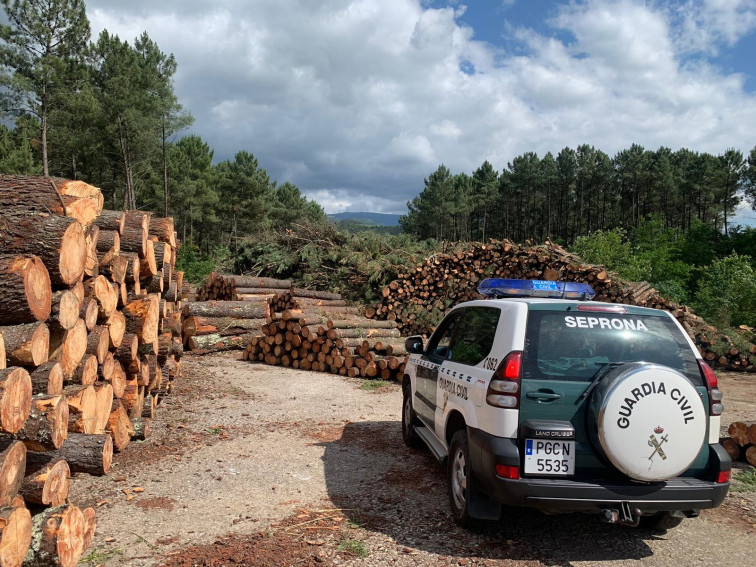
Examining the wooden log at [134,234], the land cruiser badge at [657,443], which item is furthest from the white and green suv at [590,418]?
the wooden log at [134,234]

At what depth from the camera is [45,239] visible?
416cm

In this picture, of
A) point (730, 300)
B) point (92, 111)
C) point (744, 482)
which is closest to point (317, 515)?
point (744, 482)

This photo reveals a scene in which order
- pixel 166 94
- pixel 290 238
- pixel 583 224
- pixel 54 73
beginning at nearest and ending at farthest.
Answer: pixel 290 238 < pixel 54 73 < pixel 166 94 < pixel 583 224

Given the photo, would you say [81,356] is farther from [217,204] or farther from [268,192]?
[268,192]

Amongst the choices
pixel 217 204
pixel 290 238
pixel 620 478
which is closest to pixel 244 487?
pixel 620 478

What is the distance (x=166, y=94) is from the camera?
117 ft

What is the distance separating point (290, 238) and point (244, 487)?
1489 cm

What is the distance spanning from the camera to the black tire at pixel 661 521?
401 centimetres

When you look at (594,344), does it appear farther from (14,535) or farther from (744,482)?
(14,535)

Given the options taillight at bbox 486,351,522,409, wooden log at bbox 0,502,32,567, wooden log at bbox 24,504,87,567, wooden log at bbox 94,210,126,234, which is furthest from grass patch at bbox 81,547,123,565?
wooden log at bbox 94,210,126,234

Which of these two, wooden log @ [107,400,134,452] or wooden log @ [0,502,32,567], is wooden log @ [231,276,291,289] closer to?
wooden log @ [107,400,134,452]

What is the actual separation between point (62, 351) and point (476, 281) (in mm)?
11940

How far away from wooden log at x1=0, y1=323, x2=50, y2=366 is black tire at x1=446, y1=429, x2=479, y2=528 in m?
3.10

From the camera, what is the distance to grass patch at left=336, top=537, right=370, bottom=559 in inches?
147
